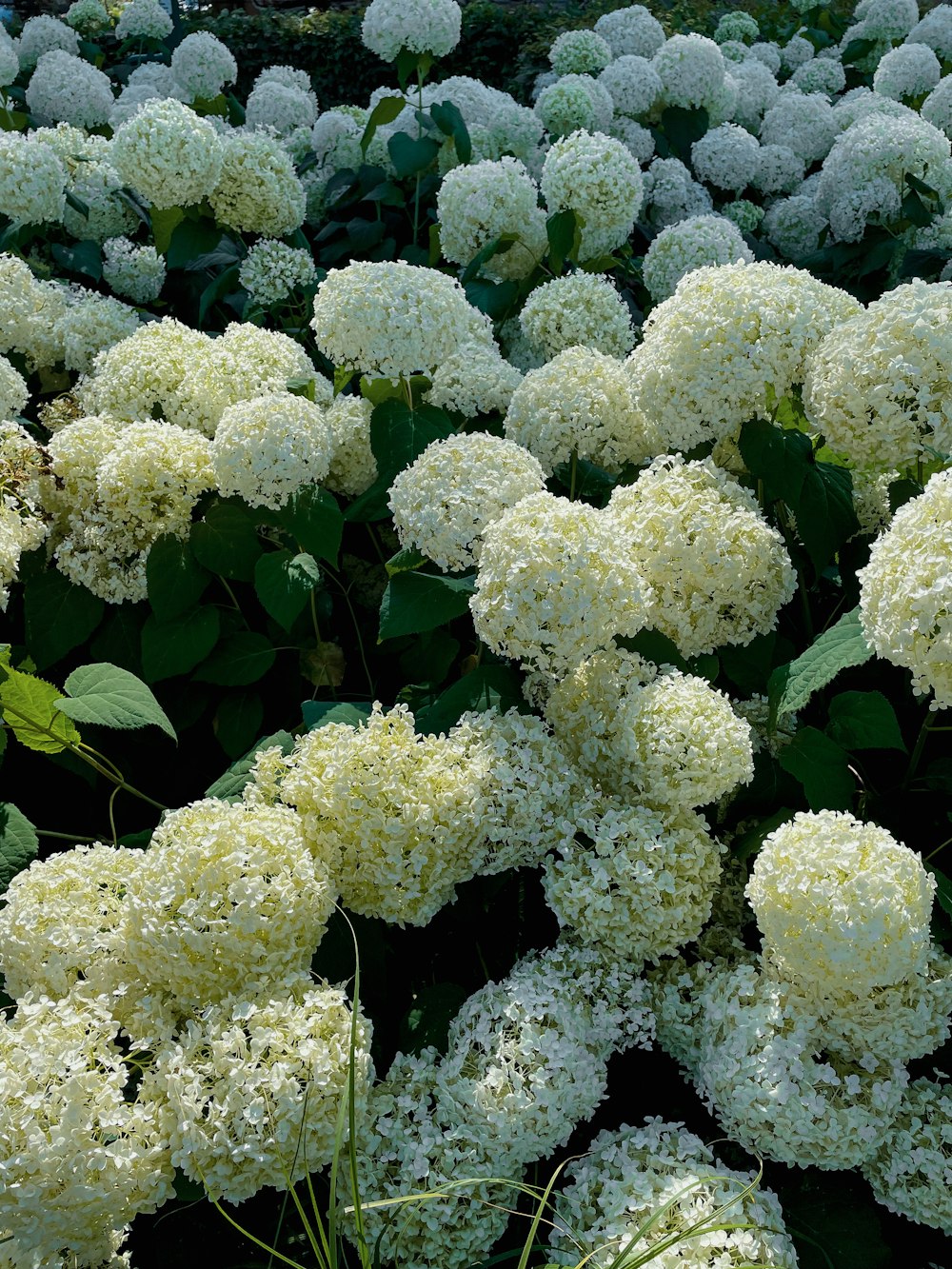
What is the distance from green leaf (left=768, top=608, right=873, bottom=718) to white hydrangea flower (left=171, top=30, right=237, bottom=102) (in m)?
5.19

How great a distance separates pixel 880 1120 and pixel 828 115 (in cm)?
564

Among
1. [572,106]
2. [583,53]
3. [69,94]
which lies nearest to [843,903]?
[572,106]

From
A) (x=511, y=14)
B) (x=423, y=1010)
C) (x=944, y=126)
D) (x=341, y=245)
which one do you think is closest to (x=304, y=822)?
(x=423, y=1010)

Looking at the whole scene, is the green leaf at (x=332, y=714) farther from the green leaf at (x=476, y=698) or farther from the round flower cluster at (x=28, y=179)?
the round flower cluster at (x=28, y=179)

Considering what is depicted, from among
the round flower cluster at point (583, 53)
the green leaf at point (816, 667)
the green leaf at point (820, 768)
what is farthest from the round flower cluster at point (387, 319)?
the round flower cluster at point (583, 53)

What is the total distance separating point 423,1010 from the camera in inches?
76.1

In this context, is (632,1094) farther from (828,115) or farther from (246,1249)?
(828,115)

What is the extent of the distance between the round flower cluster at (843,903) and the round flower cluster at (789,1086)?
8 cm

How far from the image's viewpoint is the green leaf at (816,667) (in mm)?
1953

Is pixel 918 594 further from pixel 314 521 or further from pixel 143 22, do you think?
pixel 143 22

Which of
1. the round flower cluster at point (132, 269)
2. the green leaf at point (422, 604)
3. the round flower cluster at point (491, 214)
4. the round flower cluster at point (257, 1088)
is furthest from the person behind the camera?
the round flower cluster at point (132, 269)

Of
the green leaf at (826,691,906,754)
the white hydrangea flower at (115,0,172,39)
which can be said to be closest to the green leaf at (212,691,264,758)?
the green leaf at (826,691,906,754)

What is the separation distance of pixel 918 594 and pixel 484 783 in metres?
0.72

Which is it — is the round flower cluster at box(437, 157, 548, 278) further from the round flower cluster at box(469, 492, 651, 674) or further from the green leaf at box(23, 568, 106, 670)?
the round flower cluster at box(469, 492, 651, 674)
